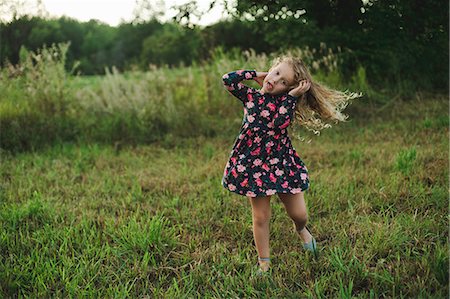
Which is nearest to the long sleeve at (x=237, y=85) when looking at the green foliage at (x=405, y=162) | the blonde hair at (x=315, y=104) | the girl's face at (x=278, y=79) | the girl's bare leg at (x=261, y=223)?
the girl's face at (x=278, y=79)

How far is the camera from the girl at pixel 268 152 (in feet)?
8.82

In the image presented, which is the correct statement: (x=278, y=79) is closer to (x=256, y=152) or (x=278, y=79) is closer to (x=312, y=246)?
(x=256, y=152)

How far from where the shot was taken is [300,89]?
8.95 feet

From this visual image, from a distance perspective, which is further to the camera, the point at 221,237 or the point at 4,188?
the point at 4,188

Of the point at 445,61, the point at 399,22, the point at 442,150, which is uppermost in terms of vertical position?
the point at 399,22

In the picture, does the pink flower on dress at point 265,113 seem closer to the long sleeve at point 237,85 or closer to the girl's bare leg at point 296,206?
the long sleeve at point 237,85

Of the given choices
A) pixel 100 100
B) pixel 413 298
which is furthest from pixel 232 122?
pixel 413 298

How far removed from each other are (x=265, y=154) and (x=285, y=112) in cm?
29

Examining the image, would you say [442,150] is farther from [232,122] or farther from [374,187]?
[232,122]

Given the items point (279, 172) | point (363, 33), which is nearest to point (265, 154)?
point (279, 172)

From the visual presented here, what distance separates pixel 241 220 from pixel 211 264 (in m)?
0.64

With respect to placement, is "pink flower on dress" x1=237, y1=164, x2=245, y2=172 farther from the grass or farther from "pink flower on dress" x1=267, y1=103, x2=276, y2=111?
the grass

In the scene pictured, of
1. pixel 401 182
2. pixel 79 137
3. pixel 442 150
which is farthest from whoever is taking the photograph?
pixel 79 137

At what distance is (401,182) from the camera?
12.9ft
